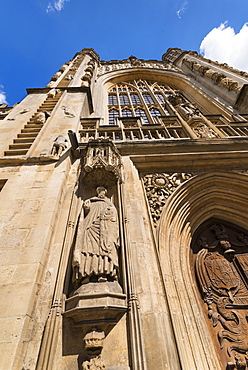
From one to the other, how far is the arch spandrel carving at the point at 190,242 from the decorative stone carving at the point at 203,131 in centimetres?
181

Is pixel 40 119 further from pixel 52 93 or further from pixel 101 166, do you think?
pixel 101 166

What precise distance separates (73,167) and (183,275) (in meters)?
3.73

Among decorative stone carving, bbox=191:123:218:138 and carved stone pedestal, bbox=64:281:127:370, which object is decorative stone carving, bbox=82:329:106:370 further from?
decorative stone carving, bbox=191:123:218:138

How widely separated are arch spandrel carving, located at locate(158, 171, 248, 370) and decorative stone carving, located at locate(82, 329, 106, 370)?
103 cm

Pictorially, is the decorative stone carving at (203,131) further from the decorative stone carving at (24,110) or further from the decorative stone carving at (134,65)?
the decorative stone carving at (134,65)

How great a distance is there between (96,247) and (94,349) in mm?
1240

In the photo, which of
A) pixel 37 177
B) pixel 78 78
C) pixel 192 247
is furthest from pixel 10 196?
pixel 78 78

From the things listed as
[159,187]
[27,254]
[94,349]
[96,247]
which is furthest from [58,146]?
[94,349]

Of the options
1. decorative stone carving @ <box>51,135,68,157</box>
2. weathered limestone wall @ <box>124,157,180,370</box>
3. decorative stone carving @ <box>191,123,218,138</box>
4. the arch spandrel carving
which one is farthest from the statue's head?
decorative stone carving @ <box>191,123,218,138</box>

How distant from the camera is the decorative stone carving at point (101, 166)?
4594 millimetres

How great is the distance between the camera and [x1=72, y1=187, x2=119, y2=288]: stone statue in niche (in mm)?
2785

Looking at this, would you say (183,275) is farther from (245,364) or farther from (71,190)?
(71,190)

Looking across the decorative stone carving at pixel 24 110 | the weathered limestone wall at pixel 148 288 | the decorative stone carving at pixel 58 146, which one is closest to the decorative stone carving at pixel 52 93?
the decorative stone carving at pixel 24 110

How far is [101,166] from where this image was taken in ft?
15.0
